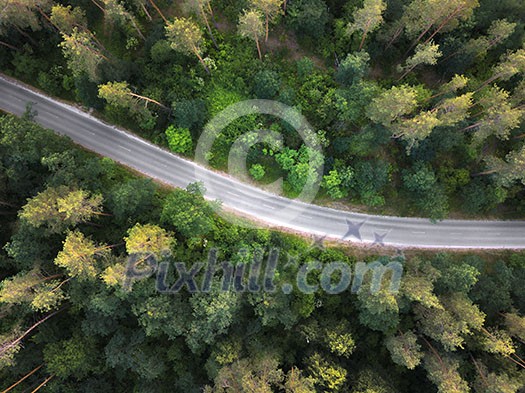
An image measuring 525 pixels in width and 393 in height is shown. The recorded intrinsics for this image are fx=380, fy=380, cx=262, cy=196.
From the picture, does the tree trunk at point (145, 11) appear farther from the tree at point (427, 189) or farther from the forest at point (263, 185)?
the tree at point (427, 189)

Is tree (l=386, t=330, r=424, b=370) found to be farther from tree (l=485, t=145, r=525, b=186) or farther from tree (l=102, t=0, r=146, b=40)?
tree (l=102, t=0, r=146, b=40)

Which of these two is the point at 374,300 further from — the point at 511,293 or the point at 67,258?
the point at 67,258

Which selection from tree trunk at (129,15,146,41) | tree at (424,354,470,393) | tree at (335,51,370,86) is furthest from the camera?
tree trunk at (129,15,146,41)

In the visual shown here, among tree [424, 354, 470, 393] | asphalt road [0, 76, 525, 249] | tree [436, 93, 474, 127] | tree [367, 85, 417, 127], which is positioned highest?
tree [436, 93, 474, 127]

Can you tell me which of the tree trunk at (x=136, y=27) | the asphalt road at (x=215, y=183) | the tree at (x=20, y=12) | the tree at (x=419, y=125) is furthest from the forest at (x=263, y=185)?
the asphalt road at (x=215, y=183)

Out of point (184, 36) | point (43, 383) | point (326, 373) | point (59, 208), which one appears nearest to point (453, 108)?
point (184, 36)

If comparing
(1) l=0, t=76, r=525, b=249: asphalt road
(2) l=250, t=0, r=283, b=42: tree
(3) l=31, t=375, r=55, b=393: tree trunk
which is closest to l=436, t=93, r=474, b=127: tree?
(1) l=0, t=76, r=525, b=249: asphalt road

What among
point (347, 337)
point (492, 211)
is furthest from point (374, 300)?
point (492, 211)
